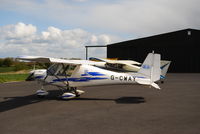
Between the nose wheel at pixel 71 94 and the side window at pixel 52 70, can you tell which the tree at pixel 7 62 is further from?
the nose wheel at pixel 71 94

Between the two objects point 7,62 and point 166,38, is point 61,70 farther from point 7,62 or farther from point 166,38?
point 7,62

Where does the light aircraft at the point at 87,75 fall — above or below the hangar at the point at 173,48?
below

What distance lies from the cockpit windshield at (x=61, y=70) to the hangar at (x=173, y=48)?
1236 inches

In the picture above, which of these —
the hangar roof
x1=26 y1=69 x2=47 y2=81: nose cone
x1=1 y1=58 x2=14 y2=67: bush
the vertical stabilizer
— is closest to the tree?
x1=1 y1=58 x2=14 y2=67: bush

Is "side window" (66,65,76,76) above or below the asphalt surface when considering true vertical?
above

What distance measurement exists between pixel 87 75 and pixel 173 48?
31.9 m

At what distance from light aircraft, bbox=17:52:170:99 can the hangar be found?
30.4 meters

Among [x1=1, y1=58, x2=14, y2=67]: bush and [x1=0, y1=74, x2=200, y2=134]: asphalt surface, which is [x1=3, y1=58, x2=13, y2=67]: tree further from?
[x1=0, y1=74, x2=200, y2=134]: asphalt surface

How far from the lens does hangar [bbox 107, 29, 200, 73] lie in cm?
3747

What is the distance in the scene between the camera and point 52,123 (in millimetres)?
6172

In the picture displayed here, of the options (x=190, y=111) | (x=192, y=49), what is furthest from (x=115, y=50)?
(x=190, y=111)

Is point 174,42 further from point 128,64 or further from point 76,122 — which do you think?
point 76,122

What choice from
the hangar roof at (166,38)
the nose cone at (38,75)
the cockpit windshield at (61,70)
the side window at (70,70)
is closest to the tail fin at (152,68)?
the side window at (70,70)

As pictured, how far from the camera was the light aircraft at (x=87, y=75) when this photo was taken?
31.8ft
